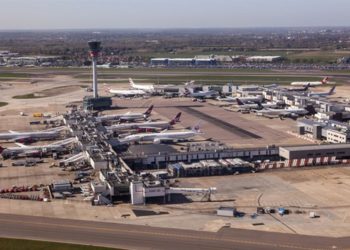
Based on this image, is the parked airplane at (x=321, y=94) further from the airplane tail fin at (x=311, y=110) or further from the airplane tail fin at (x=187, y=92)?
the airplane tail fin at (x=187, y=92)

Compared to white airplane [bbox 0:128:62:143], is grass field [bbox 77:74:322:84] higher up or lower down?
higher up

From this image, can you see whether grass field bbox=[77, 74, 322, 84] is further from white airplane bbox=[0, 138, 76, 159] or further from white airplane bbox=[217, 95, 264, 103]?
white airplane bbox=[0, 138, 76, 159]

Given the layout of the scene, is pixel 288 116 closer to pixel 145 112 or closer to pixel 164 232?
pixel 145 112

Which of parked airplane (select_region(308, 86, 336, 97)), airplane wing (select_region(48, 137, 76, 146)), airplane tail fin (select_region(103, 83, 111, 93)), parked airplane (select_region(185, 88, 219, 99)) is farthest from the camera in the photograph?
airplane tail fin (select_region(103, 83, 111, 93))

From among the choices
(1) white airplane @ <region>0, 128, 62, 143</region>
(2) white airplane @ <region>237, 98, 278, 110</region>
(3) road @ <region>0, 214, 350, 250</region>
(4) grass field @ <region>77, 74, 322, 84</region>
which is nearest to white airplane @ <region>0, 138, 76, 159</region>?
(1) white airplane @ <region>0, 128, 62, 143</region>

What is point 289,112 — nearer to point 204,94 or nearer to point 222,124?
point 222,124

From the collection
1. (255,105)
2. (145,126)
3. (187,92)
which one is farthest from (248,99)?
(145,126)
